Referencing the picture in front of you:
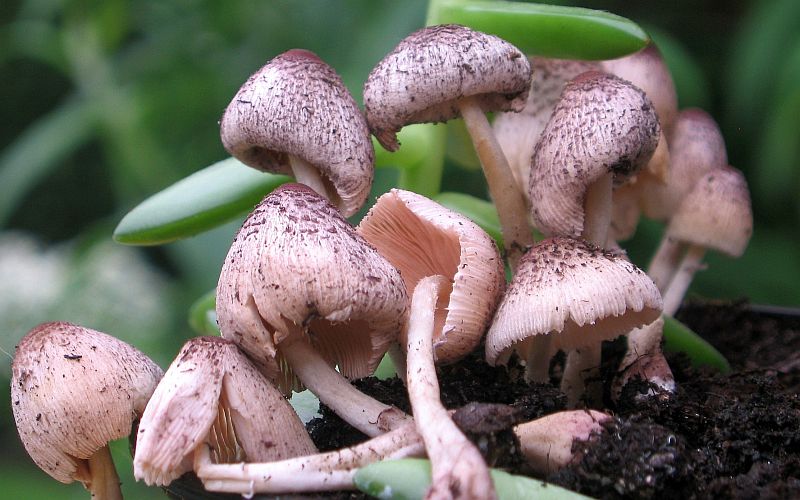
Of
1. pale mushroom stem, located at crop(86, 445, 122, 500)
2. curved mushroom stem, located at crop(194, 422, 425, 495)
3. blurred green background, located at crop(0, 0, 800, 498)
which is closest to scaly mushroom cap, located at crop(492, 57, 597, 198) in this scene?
curved mushroom stem, located at crop(194, 422, 425, 495)

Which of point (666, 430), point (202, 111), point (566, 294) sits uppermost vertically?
point (566, 294)

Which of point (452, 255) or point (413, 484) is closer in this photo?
point (413, 484)

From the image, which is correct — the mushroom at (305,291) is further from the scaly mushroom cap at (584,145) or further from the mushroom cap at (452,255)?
the scaly mushroom cap at (584,145)

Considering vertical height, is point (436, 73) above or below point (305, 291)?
above

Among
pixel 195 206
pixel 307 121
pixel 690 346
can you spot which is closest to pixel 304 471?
pixel 307 121

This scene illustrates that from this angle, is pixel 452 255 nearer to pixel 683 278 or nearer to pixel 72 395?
pixel 72 395

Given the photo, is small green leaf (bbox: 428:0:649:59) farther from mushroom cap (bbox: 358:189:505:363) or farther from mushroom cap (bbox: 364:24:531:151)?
mushroom cap (bbox: 358:189:505:363)

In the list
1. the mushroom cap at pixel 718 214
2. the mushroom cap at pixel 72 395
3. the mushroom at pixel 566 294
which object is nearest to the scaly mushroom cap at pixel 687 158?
the mushroom cap at pixel 718 214
